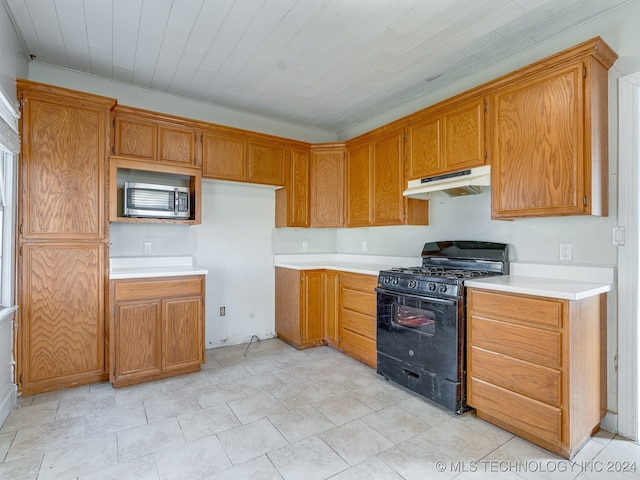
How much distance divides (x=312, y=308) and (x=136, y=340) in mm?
1715

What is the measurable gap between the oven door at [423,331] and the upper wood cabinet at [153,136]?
2.25 meters

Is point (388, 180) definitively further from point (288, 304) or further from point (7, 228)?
point (7, 228)

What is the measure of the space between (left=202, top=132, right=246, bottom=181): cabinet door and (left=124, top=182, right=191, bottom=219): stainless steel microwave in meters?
0.35

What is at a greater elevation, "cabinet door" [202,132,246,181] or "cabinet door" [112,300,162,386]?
"cabinet door" [202,132,246,181]

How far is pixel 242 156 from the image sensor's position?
11.9 ft

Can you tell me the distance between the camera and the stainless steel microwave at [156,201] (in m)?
3.01

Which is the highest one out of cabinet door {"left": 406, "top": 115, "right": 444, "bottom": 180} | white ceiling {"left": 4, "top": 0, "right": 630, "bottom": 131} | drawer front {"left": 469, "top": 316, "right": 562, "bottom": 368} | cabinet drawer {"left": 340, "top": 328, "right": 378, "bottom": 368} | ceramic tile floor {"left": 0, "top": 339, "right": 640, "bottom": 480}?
white ceiling {"left": 4, "top": 0, "right": 630, "bottom": 131}

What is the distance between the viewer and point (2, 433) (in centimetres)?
211

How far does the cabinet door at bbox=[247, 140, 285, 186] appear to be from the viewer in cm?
368

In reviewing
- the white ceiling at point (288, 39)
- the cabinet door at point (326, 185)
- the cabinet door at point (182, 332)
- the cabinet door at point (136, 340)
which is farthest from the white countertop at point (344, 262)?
the white ceiling at point (288, 39)

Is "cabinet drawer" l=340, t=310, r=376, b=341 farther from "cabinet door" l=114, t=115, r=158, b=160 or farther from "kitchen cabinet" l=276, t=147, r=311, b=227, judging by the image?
A: "cabinet door" l=114, t=115, r=158, b=160

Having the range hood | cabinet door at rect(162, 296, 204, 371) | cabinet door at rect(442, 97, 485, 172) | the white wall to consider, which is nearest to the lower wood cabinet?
the white wall

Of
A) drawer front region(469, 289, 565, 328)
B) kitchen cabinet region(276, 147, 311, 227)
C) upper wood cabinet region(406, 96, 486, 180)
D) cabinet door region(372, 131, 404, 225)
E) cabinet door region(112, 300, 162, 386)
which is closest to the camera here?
drawer front region(469, 289, 565, 328)

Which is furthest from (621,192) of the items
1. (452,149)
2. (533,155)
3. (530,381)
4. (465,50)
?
(465,50)
